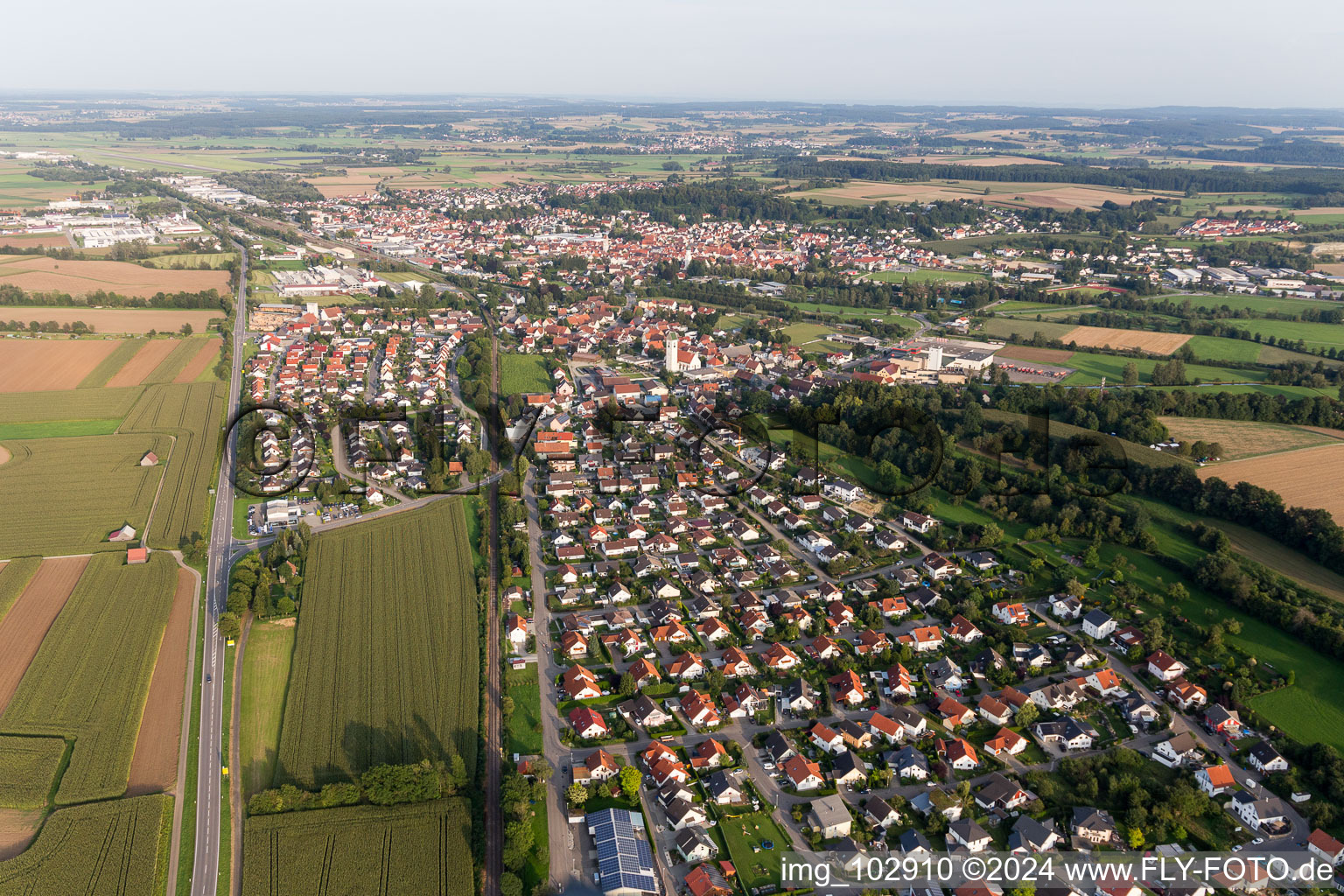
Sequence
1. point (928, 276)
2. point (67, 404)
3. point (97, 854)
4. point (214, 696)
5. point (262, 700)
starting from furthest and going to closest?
point (928, 276) < point (67, 404) < point (214, 696) < point (262, 700) < point (97, 854)

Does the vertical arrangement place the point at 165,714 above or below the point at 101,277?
below

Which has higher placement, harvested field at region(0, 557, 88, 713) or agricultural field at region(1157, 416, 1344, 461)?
agricultural field at region(1157, 416, 1344, 461)

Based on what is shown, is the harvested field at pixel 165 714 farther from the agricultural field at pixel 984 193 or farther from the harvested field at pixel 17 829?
the agricultural field at pixel 984 193

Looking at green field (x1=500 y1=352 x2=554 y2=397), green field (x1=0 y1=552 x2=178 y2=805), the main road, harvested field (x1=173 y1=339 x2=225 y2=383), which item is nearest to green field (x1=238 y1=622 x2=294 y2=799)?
the main road

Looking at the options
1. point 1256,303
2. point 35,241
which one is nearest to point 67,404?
point 35,241

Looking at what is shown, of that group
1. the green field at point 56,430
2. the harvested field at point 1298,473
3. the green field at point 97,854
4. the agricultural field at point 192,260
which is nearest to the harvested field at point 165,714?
the green field at point 97,854

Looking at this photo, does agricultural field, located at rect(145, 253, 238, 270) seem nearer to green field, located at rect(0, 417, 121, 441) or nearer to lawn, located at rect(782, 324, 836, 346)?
green field, located at rect(0, 417, 121, 441)

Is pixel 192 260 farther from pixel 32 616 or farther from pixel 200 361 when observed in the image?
pixel 32 616
